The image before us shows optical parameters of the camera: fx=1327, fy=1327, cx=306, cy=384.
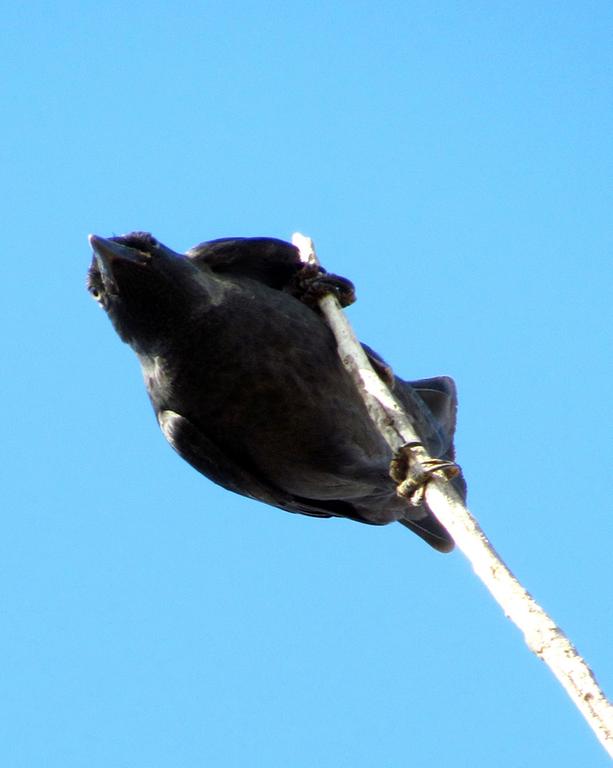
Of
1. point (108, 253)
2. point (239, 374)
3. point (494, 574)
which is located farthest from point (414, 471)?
point (108, 253)

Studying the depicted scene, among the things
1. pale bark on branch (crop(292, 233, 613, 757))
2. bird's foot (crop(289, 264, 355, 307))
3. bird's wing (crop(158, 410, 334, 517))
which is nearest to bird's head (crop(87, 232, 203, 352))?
bird's wing (crop(158, 410, 334, 517))

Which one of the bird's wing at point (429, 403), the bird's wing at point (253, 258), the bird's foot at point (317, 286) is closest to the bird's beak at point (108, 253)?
the bird's wing at point (253, 258)

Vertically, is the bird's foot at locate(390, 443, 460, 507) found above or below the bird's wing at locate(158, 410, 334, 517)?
below

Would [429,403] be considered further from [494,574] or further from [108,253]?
[494,574]

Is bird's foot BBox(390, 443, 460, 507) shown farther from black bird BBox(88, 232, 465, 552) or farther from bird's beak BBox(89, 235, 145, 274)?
bird's beak BBox(89, 235, 145, 274)

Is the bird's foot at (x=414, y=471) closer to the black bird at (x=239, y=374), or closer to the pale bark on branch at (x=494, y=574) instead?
the pale bark on branch at (x=494, y=574)
